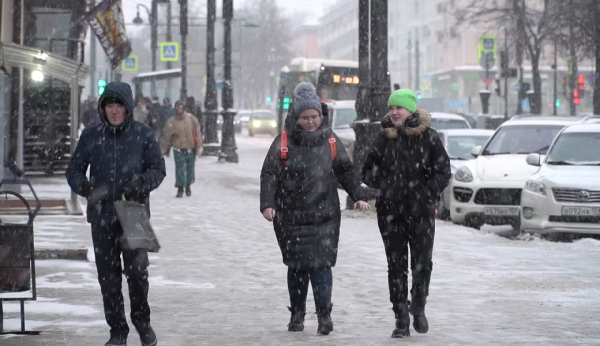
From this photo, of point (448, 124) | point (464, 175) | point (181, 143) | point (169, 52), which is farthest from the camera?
point (169, 52)

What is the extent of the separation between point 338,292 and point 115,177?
141 inches

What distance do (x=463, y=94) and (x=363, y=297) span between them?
94.1 metres

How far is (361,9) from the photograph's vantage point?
61.3ft

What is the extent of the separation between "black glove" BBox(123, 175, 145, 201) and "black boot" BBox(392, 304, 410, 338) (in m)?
1.93

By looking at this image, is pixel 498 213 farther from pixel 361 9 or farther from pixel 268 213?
pixel 268 213

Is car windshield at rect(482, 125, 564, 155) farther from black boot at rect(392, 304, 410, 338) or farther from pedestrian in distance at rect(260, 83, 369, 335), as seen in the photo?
pedestrian in distance at rect(260, 83, 369, 335)

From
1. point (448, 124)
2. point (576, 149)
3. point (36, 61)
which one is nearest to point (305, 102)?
point (576, 149)

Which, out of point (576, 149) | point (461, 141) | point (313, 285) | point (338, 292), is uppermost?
point (461, 141)

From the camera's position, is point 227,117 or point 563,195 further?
point 227,117

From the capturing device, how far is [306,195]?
26.0 ft

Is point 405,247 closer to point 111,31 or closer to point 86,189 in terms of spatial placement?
point 86,189

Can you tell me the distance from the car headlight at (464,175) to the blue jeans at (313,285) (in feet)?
30.0

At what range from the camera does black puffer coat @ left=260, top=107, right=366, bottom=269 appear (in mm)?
7934

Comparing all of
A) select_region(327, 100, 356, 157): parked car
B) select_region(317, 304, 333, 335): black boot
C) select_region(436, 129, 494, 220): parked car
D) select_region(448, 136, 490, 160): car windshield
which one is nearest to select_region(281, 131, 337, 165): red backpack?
select_region(317, 304, 333, 335): black boot
